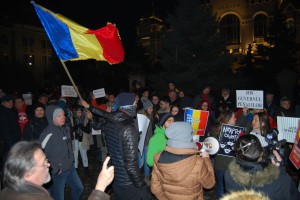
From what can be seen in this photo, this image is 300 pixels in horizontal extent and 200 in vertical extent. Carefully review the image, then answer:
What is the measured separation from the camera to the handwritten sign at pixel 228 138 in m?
5.38

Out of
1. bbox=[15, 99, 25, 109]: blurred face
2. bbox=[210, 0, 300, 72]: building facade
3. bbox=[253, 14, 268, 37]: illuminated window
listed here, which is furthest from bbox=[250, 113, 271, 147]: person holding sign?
bbox=[253, 14, 268, 37]: illuminated window

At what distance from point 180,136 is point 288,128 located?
107 inches

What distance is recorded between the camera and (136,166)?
13.4 ft

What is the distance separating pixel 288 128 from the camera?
17.5 feet

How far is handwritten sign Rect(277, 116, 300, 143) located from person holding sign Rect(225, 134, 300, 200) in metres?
2.33

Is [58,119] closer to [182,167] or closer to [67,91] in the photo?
[182,167]

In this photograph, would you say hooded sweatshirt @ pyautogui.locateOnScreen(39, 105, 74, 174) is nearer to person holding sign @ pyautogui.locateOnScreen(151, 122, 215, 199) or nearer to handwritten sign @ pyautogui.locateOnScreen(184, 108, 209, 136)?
person holding sign @ pyautogui.locateOnScreen(151, 122, 215, 199)

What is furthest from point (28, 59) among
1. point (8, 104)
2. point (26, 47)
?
point (8, 104)

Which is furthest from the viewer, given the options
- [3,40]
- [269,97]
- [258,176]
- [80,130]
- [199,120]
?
[3,40]

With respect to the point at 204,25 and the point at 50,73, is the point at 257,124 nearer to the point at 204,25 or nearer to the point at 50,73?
the point at 204,25

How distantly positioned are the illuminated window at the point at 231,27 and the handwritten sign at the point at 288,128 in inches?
1952

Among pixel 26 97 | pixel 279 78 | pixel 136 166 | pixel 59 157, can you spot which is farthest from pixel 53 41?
pixel 279 78

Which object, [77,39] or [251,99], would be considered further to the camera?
[251,99]

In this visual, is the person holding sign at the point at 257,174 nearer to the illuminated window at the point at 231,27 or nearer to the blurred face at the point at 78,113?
the blurred face at the point at 78,113
